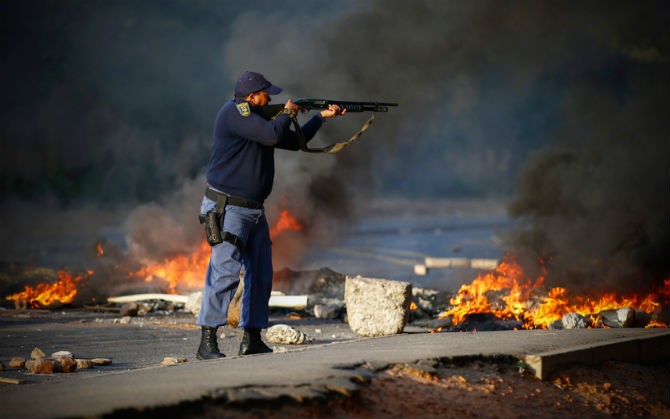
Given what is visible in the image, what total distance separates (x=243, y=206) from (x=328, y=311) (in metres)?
6.07

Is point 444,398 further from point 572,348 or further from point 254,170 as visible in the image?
point 254,170

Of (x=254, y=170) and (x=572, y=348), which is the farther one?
(x=254, y=170)

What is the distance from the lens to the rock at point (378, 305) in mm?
8898

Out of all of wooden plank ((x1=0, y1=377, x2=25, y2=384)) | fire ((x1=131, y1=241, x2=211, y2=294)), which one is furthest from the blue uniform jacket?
fire ((x1=131, y1=241, x2=211, y2=294))

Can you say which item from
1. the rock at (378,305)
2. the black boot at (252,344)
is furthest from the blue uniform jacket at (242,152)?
the rock at (378,305)

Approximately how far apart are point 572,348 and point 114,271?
11.0 m

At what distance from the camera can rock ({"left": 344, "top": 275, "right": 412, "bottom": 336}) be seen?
8898 mm

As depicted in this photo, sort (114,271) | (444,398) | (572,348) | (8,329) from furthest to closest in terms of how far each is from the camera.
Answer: (114,271)
(8,329)
(572,348)
(444,398)

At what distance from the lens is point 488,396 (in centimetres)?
525

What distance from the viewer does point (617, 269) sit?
13289mm

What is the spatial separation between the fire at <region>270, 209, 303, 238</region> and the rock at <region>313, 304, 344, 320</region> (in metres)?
5.01

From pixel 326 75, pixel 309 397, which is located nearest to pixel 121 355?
pixel 309 397

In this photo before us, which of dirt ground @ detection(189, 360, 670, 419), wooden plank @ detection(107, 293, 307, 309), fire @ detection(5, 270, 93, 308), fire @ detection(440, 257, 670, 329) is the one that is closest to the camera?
dirt ground @ detection(189, 360, 670, 419)

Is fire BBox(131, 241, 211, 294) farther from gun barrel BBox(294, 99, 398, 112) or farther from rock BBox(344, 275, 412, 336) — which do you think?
gun barrel BBox(294, 99, 398, 112)
